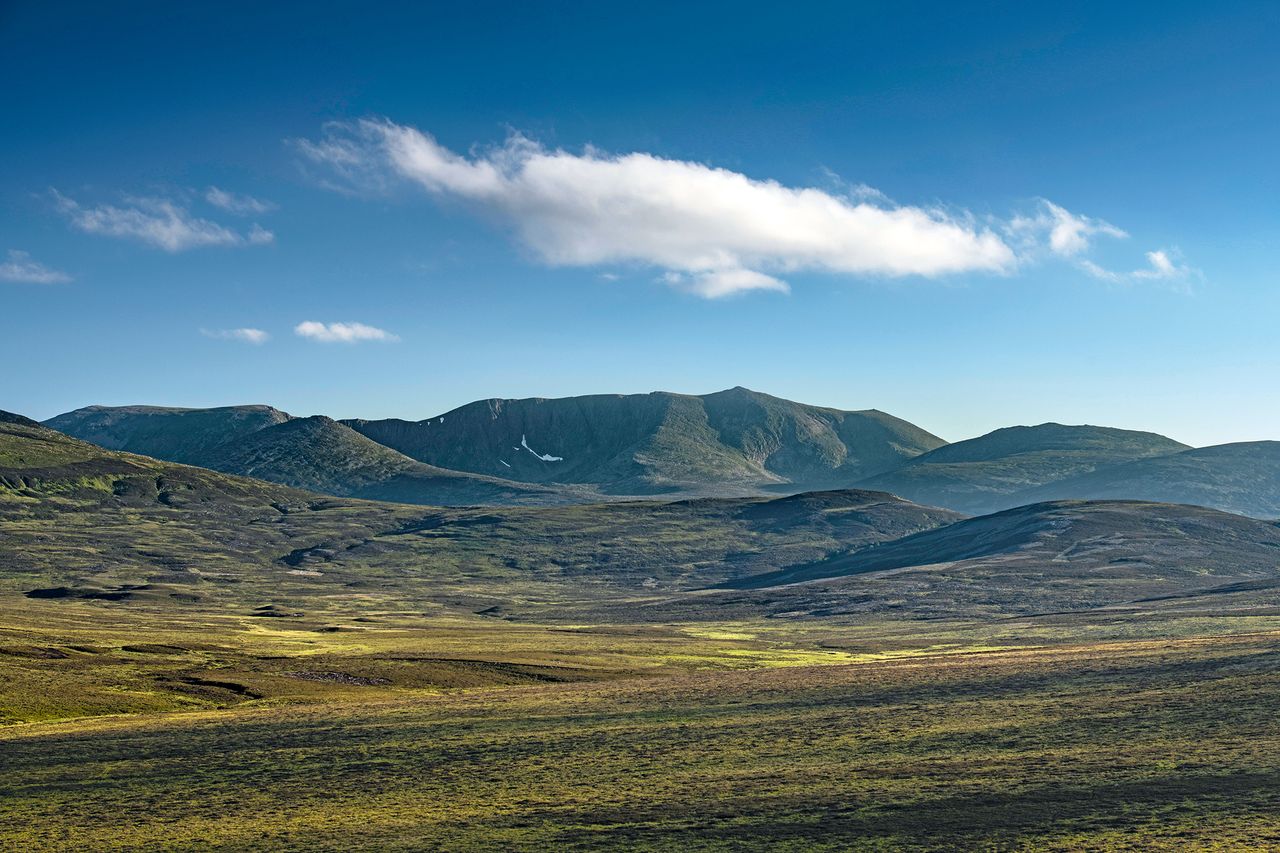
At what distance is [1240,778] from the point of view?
49469mm

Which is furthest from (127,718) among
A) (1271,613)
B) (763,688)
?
(1271,613)

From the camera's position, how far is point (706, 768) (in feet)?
197

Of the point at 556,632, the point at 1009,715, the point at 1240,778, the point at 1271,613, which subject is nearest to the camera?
the point at 1240,778

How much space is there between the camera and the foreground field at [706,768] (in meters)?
45.5

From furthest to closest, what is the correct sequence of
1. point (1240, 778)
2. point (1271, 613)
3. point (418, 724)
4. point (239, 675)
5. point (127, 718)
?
point (1271, 613) → point (239, 675) → point (127, 718) → point (418, 724) → point (1240, 778)

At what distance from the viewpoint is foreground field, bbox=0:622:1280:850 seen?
149 ft

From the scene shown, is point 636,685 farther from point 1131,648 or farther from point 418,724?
point 1131,648

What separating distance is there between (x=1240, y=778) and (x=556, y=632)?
143262 millimetres

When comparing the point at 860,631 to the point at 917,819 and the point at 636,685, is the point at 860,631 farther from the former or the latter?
the point at 917,819

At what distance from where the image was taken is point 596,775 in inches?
2333

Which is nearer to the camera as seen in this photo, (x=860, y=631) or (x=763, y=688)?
(x=763, y=688)

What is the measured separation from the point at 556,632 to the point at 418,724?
107m

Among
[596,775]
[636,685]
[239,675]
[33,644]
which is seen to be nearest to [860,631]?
[636,685]

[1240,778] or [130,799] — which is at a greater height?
[1240,778]
